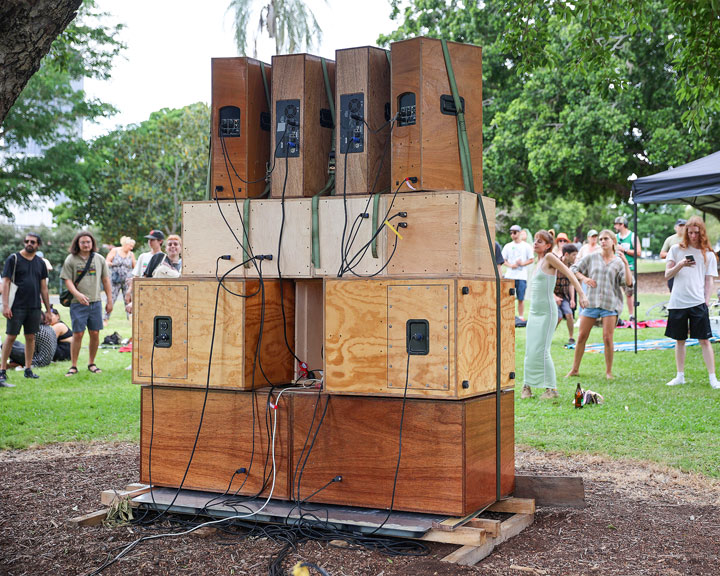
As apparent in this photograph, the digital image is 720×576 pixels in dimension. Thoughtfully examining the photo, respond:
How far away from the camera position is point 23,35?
340cm

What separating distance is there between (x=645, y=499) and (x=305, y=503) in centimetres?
219

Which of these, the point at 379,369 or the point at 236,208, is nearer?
the point at 379,369

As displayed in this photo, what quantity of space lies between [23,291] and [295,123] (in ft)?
22.0

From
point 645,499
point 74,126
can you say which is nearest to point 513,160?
point 74,126

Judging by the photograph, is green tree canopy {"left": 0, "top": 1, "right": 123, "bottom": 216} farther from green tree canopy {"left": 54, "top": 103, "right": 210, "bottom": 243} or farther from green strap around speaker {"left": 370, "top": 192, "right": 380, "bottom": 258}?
green strap around speaker {"left": 370, "top": 192, "right": 380, "bottom": 258}

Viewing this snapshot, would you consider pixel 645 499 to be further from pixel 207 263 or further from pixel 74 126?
pixel 74 126

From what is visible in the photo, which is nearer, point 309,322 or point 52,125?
point 309,322

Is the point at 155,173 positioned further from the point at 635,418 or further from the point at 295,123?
the point at 295,123

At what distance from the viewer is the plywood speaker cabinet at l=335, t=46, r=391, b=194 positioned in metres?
4.64

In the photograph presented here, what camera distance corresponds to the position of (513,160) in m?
22.2

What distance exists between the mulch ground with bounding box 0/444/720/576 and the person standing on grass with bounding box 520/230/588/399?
2.77m

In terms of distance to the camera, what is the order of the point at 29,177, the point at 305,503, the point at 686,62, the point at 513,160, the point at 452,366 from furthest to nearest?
the point at 29,177 < the point at 513,160 < the point at 686,62 < the point at 305,503 < the point at 452,366

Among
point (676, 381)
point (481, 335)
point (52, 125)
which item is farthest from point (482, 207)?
point (52, 125)

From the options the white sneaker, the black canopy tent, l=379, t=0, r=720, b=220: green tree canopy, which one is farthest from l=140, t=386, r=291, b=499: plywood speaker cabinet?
l=379, t=0, r=720, b=220: green tree canopy
